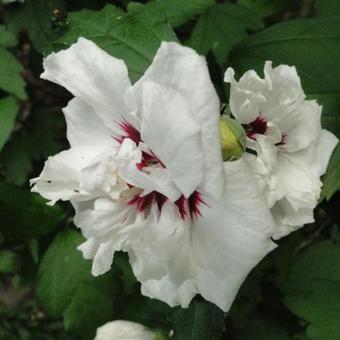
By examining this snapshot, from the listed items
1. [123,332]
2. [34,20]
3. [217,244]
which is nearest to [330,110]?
[217,244]

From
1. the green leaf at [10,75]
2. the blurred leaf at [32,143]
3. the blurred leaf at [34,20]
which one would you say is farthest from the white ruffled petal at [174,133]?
the blurred leaf at [32,143]

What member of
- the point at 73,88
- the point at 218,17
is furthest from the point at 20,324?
the point at 73,88

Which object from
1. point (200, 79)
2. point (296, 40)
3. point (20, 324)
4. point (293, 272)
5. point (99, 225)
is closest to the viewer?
point (200, 79)

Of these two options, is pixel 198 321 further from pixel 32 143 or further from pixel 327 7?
pixel 32 143

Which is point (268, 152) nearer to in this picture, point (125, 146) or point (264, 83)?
point (264, 83)

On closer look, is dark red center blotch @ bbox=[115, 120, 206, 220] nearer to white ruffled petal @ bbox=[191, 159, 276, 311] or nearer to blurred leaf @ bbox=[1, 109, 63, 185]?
white ruffled petal @ bbox=[191, 159, 276, 311]

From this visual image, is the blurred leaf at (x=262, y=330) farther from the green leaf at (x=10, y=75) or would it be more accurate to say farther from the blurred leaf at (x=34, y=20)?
the blurred leaf at (x=34, y=20)

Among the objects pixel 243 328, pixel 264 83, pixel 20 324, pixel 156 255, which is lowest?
pixel 20 324
